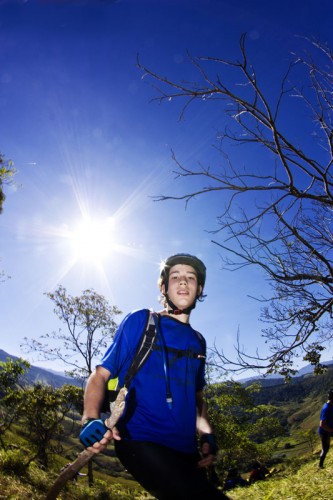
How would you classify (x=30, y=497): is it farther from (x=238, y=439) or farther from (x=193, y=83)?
(x=238, y=439)

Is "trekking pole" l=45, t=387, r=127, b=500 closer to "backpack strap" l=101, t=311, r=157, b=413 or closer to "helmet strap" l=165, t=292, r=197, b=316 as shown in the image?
"backpack strap" l=101, t=311, r=157, b=413

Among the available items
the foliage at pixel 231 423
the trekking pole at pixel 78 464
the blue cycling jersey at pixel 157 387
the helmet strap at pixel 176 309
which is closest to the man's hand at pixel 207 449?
the blue cycling jersey at pixel 157 387

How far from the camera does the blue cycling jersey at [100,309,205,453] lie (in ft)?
6.57

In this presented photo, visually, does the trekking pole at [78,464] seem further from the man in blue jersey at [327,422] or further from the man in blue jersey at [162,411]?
the man in blue jersey at [327,422]

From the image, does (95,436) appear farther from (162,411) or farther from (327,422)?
(327,422)

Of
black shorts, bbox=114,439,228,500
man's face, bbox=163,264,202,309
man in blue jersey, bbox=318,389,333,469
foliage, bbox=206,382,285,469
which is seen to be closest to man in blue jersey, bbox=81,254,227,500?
black shorts, bbox=114,439,228,500

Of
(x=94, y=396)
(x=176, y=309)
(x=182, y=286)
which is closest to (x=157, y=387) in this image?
(x=94, y=396)

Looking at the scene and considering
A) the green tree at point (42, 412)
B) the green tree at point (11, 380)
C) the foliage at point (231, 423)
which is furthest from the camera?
the foliage at point (231, 423)

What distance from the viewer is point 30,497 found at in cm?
756

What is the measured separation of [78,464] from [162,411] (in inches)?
23.3

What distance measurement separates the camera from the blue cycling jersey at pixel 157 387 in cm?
200

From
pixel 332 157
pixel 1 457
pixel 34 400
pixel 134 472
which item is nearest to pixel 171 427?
pixel 134 472

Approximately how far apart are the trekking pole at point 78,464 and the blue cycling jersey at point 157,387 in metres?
0.13

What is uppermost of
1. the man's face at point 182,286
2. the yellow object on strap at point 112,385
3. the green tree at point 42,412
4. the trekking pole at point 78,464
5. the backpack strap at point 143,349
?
the man's face at point 182,286
